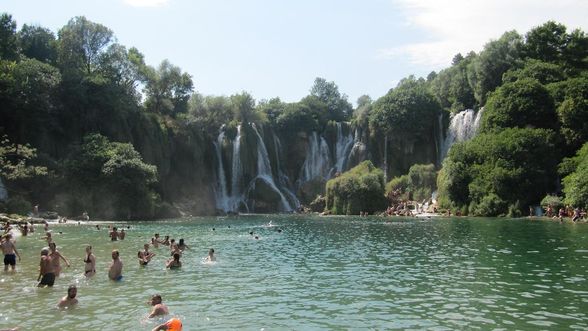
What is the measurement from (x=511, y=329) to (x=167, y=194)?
6866 cm

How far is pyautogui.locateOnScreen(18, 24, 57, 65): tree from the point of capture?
77000 mm

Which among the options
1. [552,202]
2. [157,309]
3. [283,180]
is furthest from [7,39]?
[552,202]

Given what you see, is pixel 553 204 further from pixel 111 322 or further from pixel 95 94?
pixel 95 94

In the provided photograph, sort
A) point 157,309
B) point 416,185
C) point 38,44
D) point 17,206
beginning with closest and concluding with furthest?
point 157,309 → point 17,206 → point 416,185 → point 38,44

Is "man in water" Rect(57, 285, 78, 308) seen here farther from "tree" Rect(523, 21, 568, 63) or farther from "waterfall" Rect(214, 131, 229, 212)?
"tree" Rect(523, 21, 568, 63)

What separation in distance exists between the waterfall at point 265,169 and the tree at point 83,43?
26.8m

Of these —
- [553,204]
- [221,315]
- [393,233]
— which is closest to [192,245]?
[393,233]

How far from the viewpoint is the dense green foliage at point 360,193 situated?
70438mm

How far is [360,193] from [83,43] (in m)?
46.7

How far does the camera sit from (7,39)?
66062 millimetres

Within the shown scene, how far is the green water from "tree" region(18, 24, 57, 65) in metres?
54.0

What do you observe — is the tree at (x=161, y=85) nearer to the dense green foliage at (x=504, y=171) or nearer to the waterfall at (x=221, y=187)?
the waterfall at (x=221, y=187)

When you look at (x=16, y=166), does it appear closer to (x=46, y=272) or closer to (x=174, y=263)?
(x=174, y=263)

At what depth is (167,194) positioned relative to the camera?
7712 centimetres
